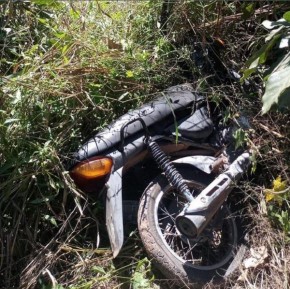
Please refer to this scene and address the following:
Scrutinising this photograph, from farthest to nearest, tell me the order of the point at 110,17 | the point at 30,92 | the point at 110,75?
the point at 110,17 < the point at 110,75 < the point at 30,92

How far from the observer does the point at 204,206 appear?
2.79 metres

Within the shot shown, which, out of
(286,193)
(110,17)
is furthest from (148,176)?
(110,17)

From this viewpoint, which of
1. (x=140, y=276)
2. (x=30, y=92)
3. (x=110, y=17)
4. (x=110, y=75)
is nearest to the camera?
(x=140, y=276)

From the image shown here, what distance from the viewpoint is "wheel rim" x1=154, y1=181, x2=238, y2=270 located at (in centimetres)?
293

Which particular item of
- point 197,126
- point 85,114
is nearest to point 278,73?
point 197,126

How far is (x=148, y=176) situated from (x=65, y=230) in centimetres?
53

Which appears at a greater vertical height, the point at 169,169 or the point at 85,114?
the point at 85,114

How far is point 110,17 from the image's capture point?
12.1ft

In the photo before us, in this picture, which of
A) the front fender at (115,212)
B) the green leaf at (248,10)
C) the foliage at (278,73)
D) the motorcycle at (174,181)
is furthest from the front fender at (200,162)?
the green leaf at (248,10)

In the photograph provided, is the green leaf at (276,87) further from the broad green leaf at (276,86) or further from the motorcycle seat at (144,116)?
the motorcycle seat at (144,116)

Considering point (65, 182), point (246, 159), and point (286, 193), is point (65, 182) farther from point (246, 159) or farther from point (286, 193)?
point (286, 193)

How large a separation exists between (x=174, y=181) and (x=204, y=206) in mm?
219

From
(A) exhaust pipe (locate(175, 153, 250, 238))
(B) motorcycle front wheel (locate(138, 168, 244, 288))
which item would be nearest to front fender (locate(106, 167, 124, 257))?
(B) motorcycle front wheel (locate(138, 168, 244, 288))

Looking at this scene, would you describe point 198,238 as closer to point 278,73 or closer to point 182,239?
point 182,239
